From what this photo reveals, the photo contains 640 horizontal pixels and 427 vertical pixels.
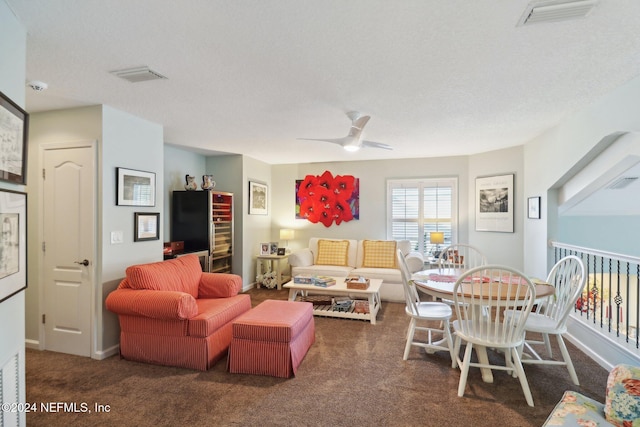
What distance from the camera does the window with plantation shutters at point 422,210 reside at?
18.9 feet

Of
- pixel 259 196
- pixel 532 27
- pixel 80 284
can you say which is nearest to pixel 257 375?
pixel 80 284

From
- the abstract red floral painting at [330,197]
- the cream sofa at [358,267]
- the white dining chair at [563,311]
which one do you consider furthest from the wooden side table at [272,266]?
the white dining chair at [563,311]

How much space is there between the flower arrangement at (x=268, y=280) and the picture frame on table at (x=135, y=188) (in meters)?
2.70

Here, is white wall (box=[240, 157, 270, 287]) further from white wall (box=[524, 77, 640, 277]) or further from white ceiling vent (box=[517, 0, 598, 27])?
white ceiling vent (box=[517, 0, 598, 27])

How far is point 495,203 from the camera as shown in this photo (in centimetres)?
513

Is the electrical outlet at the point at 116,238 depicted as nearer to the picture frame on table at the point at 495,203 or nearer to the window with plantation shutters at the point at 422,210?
the window with plantation shutters at the point at 422,210

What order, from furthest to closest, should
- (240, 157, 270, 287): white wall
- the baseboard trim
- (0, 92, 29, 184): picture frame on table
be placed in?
(240, 157, 270, 287): white wall → the baseboard trim → (0, 92, 29, 184): picture frame on table

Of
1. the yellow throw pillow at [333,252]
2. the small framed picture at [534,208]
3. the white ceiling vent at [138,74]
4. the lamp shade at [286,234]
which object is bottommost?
the yellow throw pillow at [333,252]

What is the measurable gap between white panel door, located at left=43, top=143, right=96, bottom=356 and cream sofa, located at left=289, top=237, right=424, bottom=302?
3.01m

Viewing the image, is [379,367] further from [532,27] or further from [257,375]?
[532,27]

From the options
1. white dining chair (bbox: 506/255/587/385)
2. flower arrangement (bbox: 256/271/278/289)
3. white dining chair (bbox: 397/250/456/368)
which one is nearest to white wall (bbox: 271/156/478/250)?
flower arrangement (bbox: 256/271/278/289)

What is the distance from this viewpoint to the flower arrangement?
5.75 meters

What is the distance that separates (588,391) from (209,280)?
3.51 metres

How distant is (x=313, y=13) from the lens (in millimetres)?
1661
